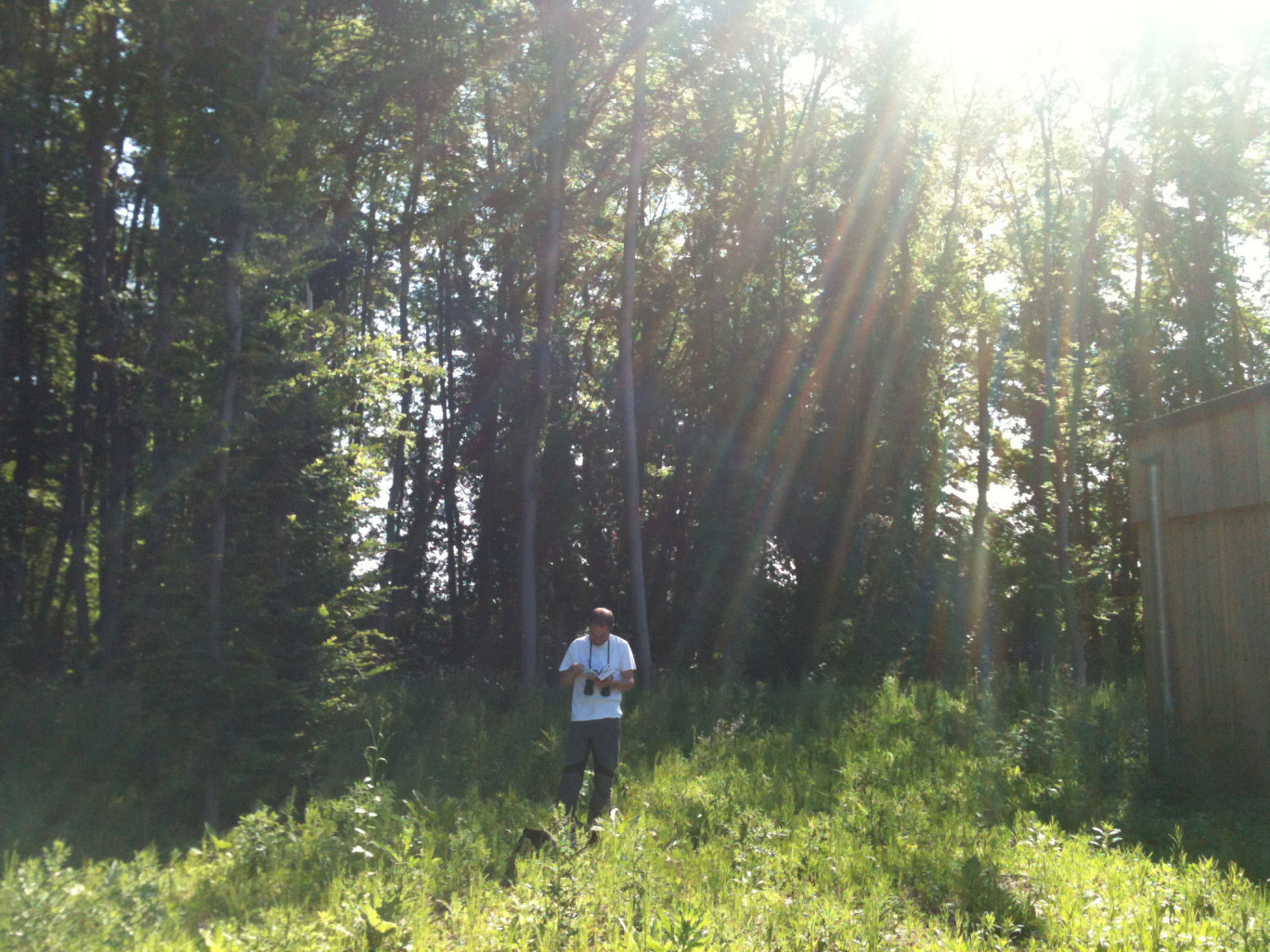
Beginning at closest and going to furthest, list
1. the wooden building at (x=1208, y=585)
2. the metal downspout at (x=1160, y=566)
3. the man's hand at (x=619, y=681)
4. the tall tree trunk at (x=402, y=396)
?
the man's hand at (x=619, y=681) < the wooden building at (x=1208, y=585) < the metal downspout at (x=1160, y=566) < the tall tree trunk at (x=402, y=396)

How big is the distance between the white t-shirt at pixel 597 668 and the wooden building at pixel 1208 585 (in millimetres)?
5648

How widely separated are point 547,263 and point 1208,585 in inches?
639

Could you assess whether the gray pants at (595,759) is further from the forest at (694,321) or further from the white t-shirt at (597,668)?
the forest at (694,321)

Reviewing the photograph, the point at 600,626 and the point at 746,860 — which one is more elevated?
the point at 600,626

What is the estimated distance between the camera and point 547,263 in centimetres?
2425

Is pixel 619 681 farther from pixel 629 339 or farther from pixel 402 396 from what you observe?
pixel 402 396

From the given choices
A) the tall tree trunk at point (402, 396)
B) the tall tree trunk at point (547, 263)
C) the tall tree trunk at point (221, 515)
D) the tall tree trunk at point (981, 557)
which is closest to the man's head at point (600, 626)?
the tall tree trunk at point (221, 515)

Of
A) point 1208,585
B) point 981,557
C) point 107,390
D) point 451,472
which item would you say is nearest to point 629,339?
point 451,472

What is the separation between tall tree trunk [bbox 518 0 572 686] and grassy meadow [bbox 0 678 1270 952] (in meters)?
9.64

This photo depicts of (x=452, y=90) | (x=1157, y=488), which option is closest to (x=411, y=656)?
(x=452, y=90)

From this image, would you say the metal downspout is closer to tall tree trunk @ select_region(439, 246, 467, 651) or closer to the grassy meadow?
the grassy meadow

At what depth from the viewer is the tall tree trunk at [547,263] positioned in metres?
23.5

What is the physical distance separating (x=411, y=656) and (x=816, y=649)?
10696 mm

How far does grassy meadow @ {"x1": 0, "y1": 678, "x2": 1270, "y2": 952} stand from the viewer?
6.11 metres
